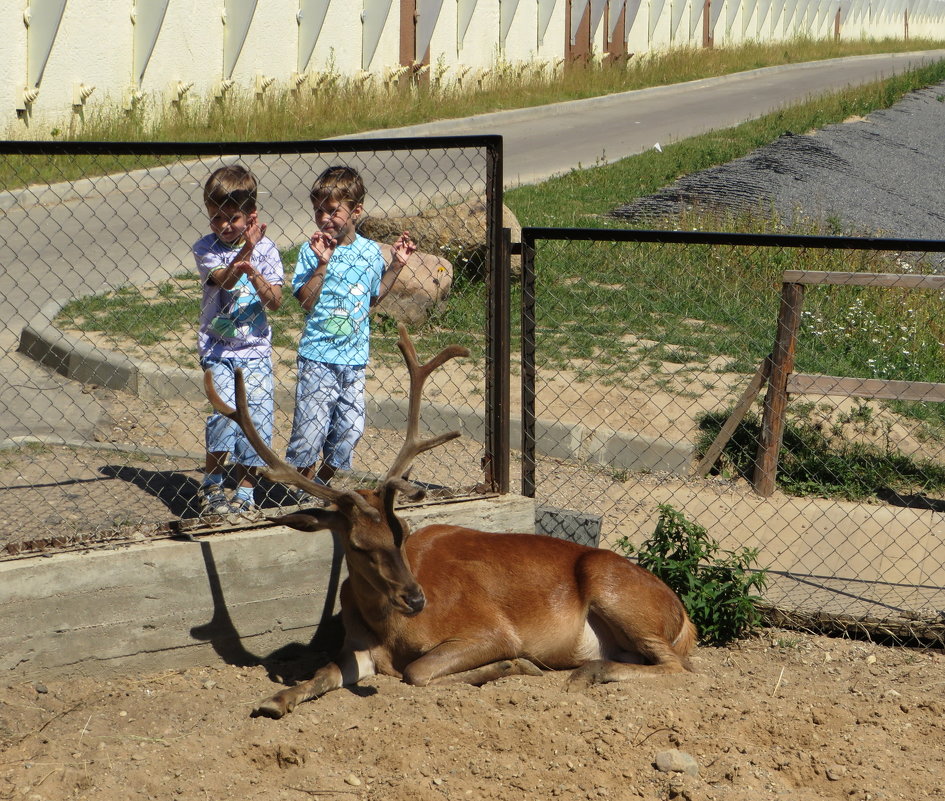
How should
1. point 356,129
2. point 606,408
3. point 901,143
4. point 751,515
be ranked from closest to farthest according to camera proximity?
1. point 751,515
2. point 606,408
3. point 356,129
4. point 901,143

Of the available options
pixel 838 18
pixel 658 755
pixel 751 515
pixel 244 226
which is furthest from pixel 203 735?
pixel 838 18

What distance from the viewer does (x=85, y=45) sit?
1792 cm

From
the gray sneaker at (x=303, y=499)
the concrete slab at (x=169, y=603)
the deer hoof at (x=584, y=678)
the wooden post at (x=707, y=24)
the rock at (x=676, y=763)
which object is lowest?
the deer hoof at (x=584, y=678)

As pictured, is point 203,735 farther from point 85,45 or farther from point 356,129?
point 356,129

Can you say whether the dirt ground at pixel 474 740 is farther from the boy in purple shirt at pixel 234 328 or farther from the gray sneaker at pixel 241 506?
the boy in purple shirt at pixel 234 328

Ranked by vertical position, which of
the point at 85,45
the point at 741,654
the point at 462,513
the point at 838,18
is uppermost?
the point at 838,18

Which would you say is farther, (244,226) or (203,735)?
(244,226)

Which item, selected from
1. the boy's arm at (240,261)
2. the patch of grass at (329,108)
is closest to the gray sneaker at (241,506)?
the boy's arm at (240,261)

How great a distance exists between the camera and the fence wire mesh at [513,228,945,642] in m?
5.99

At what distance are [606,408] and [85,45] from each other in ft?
41.5

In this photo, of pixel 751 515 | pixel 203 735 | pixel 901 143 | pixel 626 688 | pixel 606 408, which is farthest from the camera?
pixel 901 143

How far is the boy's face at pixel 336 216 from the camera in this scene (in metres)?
5.63

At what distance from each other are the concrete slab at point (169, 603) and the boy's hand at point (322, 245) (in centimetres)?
125

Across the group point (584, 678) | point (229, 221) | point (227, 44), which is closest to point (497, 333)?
point (229, 221)
